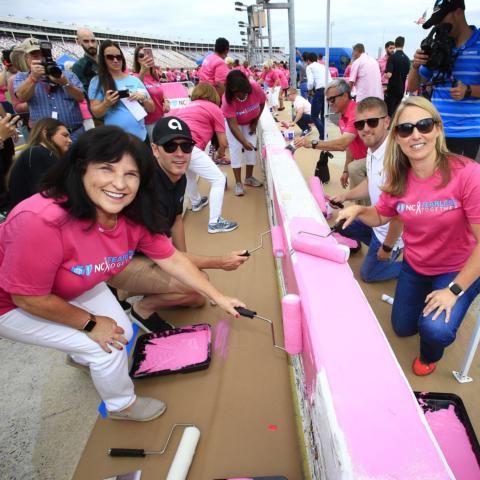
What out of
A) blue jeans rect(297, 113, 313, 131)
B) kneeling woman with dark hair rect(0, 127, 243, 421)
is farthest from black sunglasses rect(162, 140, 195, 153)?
blue jeans rect(297, 113, 313, 131)

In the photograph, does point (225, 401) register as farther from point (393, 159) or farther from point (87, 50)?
point (87, 50)

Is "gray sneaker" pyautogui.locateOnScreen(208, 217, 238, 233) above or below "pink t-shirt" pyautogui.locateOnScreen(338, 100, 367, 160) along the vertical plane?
below

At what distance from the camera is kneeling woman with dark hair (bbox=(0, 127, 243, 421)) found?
1.35 metres

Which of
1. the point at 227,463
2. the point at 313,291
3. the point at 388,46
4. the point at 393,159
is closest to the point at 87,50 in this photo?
the point at 393,159

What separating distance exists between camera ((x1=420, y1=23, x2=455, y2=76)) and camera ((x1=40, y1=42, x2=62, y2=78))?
3.29 m

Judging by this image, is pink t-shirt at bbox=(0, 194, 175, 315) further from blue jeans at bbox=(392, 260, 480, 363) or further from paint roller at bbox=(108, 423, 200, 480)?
blue jeans at bbox=(392, 260, 480, 363)

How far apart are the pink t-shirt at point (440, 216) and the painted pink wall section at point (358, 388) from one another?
0.72m

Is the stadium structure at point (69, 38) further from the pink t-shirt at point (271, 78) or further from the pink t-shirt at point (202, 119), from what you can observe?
the pink t-shirt at point (202, 119)

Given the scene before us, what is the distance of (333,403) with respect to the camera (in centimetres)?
94

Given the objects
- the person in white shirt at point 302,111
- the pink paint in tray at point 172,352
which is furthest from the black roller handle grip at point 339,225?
the person in white shirt at point 302,111

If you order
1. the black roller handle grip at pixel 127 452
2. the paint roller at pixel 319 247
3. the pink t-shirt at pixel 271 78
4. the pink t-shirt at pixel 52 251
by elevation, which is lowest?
the black roller handle grip at pixel 127 452

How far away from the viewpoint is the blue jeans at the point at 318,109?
7051mm

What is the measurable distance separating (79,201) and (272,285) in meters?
1.87

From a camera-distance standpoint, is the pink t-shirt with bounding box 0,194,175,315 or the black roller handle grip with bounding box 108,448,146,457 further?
the black roller handle grip with bounding box 108,448,146,457
